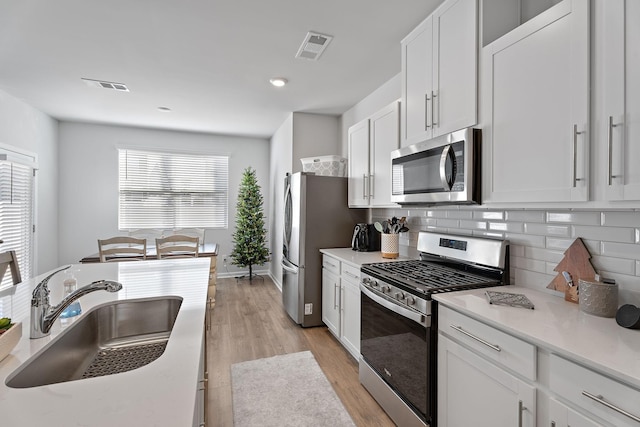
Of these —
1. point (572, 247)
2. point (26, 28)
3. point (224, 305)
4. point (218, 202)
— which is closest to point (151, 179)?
point (218, 202)

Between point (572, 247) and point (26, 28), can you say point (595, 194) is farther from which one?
point (26, 28)

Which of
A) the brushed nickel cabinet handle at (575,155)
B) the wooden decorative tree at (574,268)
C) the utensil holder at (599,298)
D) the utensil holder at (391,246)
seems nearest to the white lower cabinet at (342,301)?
the utensil holder at (391,246)

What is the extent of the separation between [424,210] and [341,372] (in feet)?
4.96

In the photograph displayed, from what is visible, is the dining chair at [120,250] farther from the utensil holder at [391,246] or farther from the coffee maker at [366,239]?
the utensil holder at [391,246]

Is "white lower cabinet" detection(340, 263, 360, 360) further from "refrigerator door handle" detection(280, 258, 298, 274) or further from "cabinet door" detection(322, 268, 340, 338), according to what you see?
"refrigerator door handle" detection(280, 258, 298, 274)

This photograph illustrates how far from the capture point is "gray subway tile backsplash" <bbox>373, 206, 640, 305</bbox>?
131 centimetres

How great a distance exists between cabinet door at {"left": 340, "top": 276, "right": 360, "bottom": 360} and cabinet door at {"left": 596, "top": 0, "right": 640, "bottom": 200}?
174 centimetres

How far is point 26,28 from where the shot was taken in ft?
7.30

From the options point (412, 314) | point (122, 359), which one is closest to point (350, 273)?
point (412, 314)

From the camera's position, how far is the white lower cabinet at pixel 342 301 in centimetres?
253

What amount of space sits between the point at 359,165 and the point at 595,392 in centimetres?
244

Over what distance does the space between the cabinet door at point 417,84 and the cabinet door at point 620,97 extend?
36.7 inches

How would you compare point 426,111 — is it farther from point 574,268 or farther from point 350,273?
point 350,273

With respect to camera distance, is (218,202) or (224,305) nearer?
(224,305)
